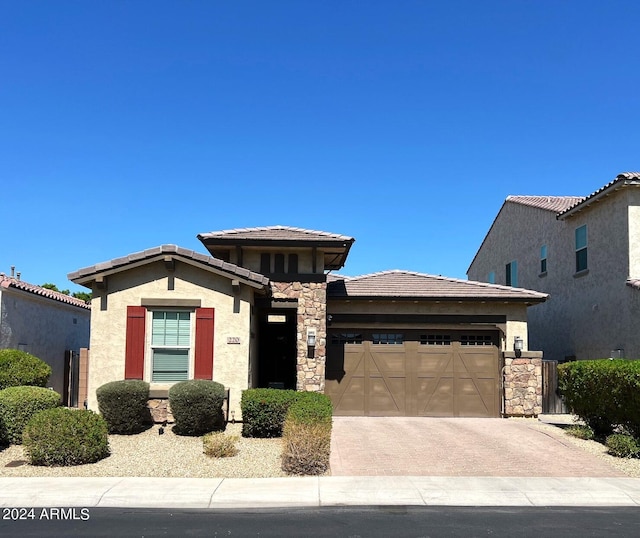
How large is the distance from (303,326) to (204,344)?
3031mm

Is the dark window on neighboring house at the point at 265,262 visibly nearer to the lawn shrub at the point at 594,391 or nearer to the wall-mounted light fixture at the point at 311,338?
the wall-mounted light fixture at the point at 311,338

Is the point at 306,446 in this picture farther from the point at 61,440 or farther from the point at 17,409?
the point at 17,409

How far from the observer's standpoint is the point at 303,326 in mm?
17406

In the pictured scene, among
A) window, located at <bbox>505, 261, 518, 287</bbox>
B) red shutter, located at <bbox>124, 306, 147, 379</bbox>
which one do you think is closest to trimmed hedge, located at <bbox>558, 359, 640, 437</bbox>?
red shutter, located at <bbox>124, 306, 147, 379</bbox>

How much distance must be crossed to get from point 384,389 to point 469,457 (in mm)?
5745

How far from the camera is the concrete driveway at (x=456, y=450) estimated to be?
462 inches

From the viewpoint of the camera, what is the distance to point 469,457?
12.8m

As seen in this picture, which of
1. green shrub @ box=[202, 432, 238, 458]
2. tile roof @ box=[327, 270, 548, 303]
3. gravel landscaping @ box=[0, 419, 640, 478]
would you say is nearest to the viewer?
gravel landscaping @ box=[0, 419, 640, 478]

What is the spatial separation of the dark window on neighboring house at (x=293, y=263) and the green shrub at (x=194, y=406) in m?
4.60

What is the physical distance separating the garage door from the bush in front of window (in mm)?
5849

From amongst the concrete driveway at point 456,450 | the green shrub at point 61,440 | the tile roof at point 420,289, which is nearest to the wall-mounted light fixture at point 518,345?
the tile roof at point 420,289

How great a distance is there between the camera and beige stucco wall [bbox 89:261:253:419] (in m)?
15.5

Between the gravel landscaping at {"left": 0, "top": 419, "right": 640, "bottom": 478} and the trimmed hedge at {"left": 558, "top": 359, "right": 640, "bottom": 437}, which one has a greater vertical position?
the trimmed hedge at {"left": 558, "top": 359, "right": 640, "bottom": 437}

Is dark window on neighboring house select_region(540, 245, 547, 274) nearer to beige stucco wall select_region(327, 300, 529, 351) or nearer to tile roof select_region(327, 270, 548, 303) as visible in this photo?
tile roof select_region(327, 270, 548, 303)
